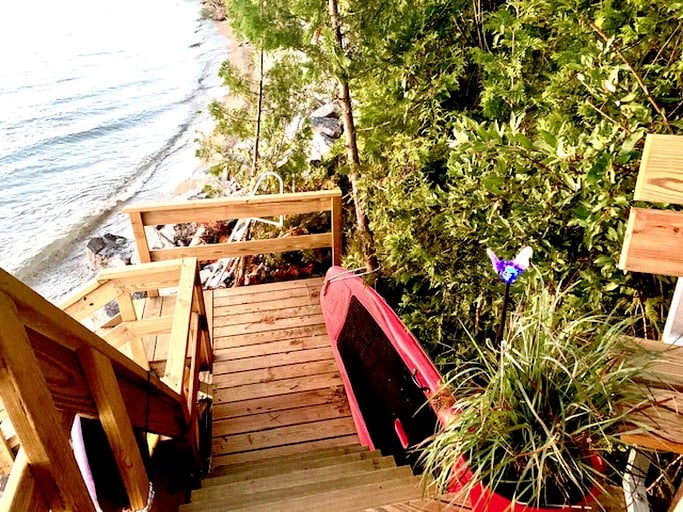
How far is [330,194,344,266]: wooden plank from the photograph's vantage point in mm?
4055

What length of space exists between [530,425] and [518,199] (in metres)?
1.04

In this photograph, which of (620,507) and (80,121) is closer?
(620,507)

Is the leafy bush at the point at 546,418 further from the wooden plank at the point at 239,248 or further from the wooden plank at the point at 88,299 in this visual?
the wooden plank at the point at 239,248

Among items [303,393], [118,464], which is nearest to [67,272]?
[303,393]

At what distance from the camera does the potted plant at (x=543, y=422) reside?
→ 46.1 inches

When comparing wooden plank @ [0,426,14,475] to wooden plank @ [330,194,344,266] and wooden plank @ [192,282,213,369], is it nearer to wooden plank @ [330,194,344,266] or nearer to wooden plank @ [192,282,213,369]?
wooden plank @ [192,282,213,369]

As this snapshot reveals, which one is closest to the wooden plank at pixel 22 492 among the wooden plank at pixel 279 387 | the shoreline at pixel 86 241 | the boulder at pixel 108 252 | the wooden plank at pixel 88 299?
the wooden plank at pixel 88 299

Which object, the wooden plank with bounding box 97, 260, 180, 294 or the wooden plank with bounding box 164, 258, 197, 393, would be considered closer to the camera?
the wooden plank with bounding box 164, 258, 197, 393

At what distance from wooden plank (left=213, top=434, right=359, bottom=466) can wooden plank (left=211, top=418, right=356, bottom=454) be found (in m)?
0.03

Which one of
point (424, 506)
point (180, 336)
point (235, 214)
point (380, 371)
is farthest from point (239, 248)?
point (424, 506)

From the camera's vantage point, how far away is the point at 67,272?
8125mm

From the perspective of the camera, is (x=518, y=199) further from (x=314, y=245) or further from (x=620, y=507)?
(x=314, y=245)

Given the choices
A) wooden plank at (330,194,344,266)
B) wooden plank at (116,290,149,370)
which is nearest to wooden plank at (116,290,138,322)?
wooden plank at (116,290,149,370)

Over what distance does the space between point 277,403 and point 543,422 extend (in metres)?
2.40
